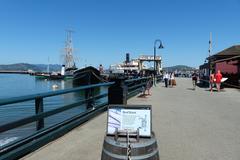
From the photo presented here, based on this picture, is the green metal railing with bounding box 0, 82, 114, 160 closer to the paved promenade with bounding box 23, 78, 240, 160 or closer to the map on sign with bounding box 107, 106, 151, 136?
the paved promenade with bounding box 23, 78, 240, 160

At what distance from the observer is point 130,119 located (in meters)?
3.88

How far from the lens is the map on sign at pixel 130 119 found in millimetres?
3826

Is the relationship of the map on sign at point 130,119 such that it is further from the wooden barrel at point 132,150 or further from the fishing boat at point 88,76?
the fishing boat at point 88,76

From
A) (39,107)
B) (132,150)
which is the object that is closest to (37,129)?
(39,107)

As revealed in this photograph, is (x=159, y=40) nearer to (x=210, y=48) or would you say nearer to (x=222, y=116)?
(x=210, y=48)

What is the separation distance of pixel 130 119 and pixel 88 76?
53.0 m

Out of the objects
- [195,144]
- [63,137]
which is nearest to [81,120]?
[63,137]

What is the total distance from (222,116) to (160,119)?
2.46m

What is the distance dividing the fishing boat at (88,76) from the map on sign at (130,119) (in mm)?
51794

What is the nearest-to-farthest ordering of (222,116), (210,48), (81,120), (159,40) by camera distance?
(81,120) < (222,116) < (159,40) < (210,48)

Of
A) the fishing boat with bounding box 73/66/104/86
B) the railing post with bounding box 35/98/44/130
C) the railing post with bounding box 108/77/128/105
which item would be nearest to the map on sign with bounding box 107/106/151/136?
the railing post with bounding box 35/98/44/130

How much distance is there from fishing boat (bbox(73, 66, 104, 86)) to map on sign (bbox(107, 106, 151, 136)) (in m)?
51.8

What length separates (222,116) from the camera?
1072 cm

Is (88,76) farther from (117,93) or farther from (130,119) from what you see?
(130,119)
